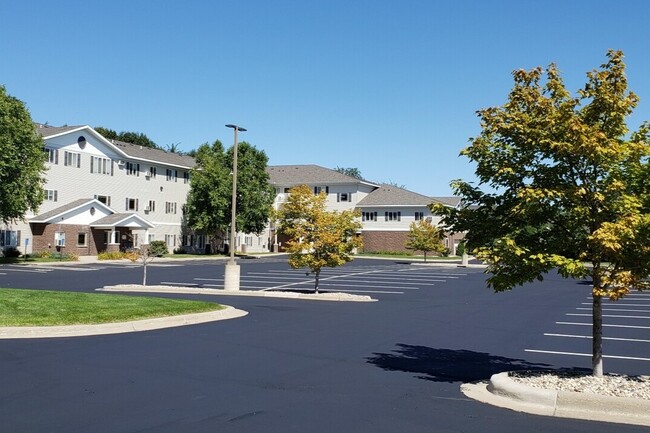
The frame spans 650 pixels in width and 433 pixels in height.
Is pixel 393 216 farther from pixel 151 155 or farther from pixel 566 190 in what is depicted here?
pixel 566 190

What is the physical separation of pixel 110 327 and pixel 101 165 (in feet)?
150

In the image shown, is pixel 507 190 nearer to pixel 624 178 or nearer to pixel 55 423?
pixel 624 178

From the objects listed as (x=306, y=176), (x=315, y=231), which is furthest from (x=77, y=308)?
(x=306, y=176)

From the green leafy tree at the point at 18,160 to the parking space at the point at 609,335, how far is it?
3671 centimetres

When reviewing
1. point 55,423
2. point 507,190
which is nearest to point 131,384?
point 55,423

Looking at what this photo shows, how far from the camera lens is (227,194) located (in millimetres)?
63281

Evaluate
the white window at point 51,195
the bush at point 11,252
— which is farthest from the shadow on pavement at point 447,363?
the white window at point 51,195

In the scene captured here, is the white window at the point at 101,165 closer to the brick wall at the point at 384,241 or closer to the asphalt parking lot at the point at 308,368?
the brick wall at the point at 384,241

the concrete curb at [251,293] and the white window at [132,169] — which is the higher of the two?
the white window at [132,169]

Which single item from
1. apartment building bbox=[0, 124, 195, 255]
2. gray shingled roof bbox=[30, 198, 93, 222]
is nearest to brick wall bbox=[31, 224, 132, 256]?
apartment building bbox=[0, 124, 195, 255]

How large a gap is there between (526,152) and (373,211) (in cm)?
6506

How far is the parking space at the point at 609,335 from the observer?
1308 centimetres

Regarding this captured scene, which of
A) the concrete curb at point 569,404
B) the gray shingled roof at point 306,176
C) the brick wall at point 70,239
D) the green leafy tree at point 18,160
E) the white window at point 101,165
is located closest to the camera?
the concrete curb at point 569,404

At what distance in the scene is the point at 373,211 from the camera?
74.8 metres
